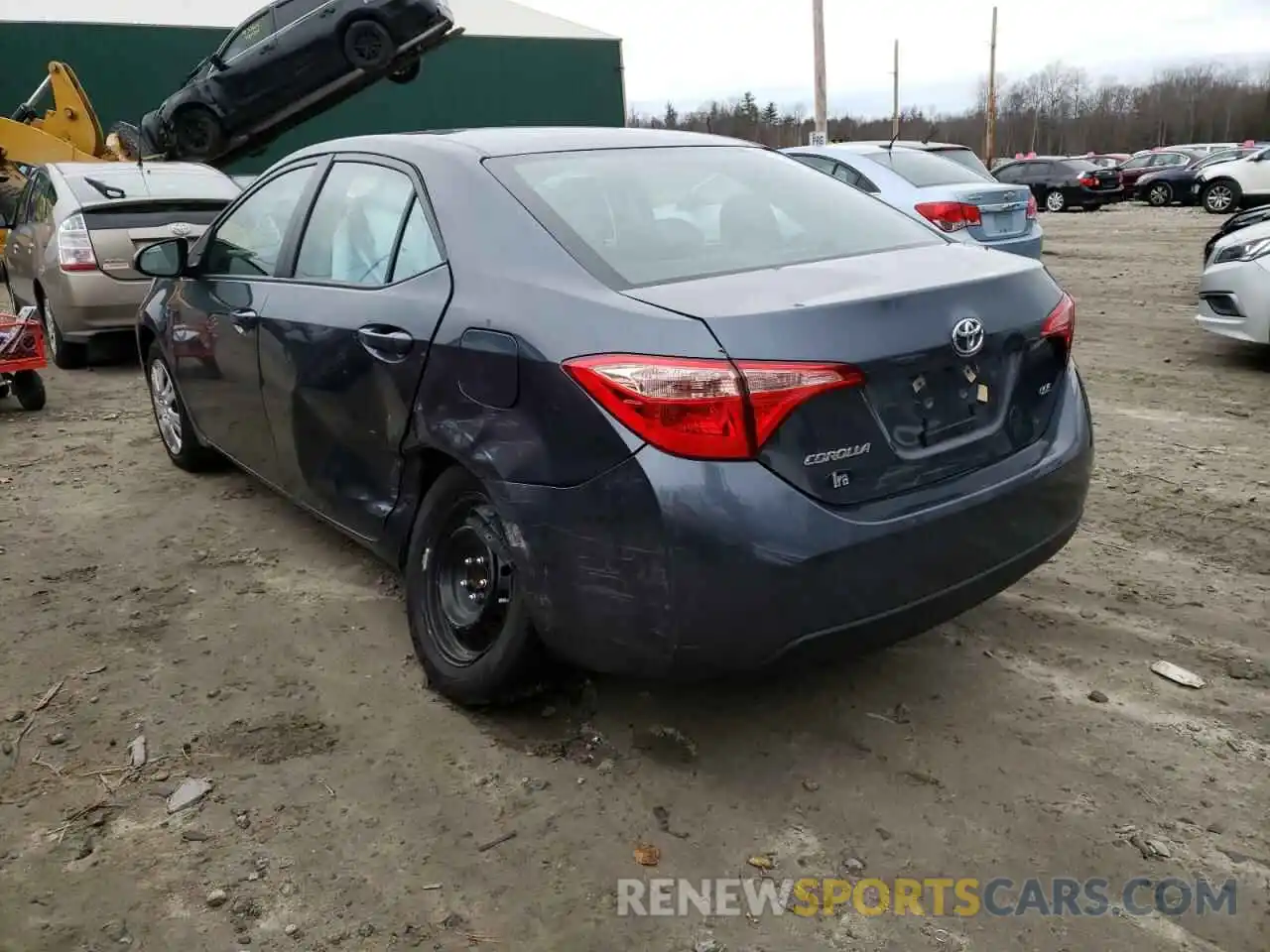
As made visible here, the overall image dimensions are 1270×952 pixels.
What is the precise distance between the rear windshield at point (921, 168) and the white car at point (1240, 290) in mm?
2657

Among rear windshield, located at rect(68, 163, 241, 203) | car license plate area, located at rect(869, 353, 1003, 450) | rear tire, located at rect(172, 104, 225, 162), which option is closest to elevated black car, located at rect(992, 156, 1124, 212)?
rear tire, located at rect(172, 104, 225, 162)

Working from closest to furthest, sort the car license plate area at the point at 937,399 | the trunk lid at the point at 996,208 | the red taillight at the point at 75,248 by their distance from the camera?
the car license plate area at the point at 937,399, the red taillight at the point at 75,248, the trunk lid at the point at 996,208

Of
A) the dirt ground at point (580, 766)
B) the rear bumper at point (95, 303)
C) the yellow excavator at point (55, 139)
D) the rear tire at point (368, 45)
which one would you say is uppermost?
the rear tire at point (368, 45)

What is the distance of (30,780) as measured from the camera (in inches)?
111

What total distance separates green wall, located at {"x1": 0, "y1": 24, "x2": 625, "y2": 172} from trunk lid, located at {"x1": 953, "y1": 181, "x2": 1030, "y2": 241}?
1433 cm

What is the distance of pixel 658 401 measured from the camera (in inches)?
90.4

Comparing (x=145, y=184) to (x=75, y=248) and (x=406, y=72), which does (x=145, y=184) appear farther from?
(x=406, y=72)

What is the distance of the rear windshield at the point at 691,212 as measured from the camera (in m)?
2.76

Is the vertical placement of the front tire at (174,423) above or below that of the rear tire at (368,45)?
below

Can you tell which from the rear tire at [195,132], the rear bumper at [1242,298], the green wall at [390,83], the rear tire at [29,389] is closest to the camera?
the rear bumper at [1242,298]

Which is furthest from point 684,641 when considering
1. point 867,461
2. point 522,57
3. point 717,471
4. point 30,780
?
point 522,57

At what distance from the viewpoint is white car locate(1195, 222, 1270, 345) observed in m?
6.68

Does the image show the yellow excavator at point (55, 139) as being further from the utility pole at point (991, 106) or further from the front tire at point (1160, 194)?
the utility pole at point (991, 106)

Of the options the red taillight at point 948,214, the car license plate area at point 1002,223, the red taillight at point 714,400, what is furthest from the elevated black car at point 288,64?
the red taillight at point 714,400
